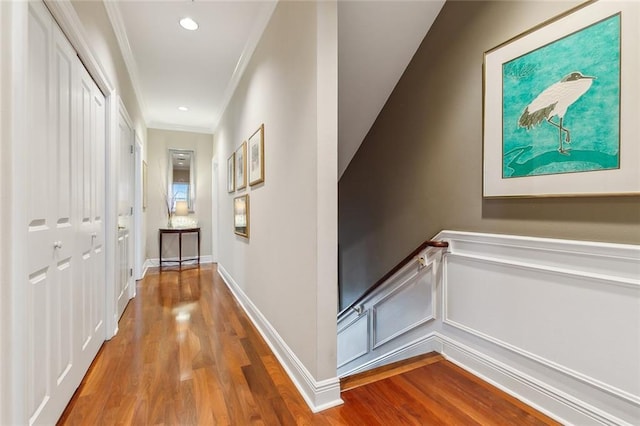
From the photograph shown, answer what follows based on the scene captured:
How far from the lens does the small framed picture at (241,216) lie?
3.14m

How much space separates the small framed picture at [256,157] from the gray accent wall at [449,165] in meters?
1.15

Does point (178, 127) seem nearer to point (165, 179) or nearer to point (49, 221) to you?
point (165, 179)

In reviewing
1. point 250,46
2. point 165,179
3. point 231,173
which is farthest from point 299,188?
point 165,179

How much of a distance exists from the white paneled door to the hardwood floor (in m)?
0.23

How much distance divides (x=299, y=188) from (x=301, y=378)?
3.80ft

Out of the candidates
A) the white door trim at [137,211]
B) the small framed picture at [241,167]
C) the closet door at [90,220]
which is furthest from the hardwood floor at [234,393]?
the white door trim at [137,211]

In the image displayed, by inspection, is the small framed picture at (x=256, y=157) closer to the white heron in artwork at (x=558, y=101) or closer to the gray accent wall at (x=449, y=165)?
the gray accent wall at (x=449, y=165)

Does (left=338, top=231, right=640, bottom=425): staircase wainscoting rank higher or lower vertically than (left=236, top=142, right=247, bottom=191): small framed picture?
lower

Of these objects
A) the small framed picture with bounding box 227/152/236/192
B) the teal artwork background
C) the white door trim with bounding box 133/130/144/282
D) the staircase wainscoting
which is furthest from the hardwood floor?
the white door trim with bounding box 133/130/144/282

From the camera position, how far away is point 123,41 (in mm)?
2816

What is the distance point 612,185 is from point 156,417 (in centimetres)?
248

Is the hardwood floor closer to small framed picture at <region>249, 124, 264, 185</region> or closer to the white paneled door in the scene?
the white paneled door

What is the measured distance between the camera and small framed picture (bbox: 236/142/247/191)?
324cm

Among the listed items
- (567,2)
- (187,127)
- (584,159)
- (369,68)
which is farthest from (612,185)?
(187,127)
